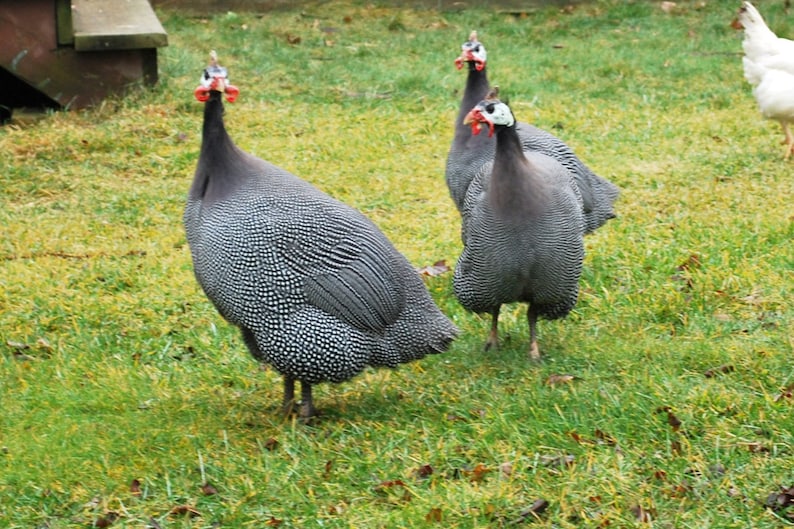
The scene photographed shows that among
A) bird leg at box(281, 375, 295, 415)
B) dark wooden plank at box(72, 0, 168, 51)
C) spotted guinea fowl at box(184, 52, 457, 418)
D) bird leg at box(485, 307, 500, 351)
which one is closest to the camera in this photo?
spotted guinea fowl at box(184, 52, 457, 418)

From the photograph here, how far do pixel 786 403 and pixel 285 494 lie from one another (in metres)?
1.67

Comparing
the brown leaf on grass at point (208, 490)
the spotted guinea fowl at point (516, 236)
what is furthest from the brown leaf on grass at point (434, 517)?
the spotted guinea fowl at point (516, 236)

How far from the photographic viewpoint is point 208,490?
354 centimetres

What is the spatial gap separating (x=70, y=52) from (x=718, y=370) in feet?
17.7

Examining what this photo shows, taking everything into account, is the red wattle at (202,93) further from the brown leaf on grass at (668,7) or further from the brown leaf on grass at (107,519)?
the brown leaf on grass at (668,7)

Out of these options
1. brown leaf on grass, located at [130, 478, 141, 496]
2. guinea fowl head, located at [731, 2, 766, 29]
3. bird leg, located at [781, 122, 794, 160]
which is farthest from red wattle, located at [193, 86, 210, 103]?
guinea fowl head, located at [731, 2, 766, 29]

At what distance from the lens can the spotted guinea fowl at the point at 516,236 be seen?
4203 mm

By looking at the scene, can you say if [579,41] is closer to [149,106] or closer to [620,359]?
[149,106]

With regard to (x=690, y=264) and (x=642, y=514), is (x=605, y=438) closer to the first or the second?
(x=642, y=514)

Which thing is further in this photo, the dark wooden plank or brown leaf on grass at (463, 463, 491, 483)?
the dark wooden plank

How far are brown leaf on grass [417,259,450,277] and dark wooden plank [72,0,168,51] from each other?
340 cm

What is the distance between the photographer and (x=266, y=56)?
380 inches

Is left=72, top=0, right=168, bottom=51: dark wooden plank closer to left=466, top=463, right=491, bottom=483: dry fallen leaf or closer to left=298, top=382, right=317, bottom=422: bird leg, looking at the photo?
left=298, top=382, right=317, bottom=422: bird leg

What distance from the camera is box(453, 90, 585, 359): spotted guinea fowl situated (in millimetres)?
4203
